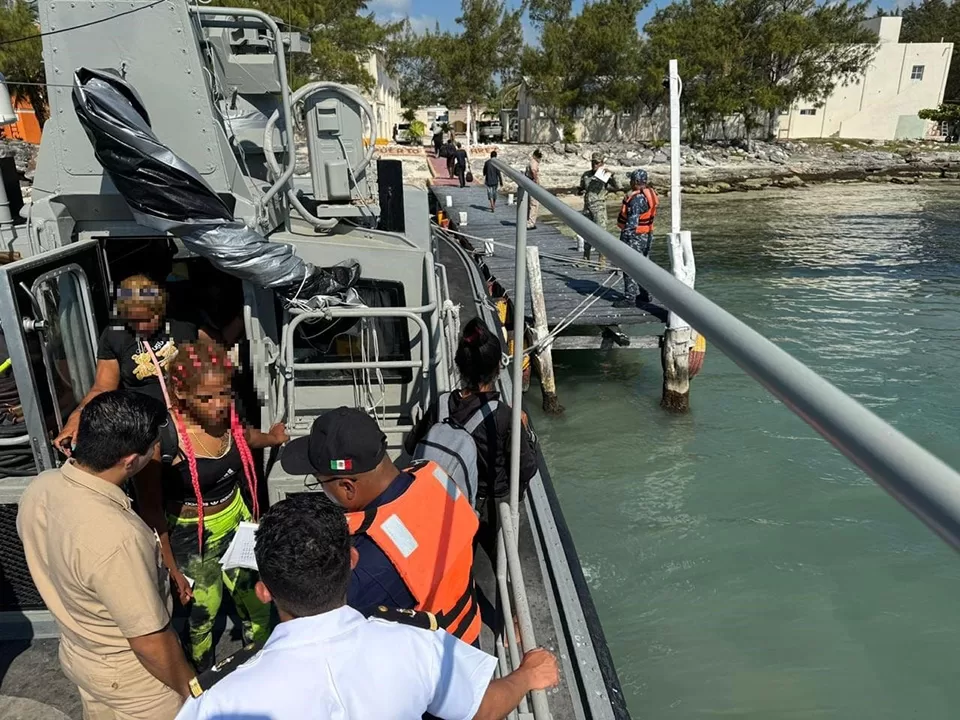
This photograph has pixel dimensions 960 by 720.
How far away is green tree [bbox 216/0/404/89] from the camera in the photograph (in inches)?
1106

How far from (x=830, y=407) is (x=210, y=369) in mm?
2559

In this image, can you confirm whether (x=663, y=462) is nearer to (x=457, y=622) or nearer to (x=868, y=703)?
(x=868, y=703)

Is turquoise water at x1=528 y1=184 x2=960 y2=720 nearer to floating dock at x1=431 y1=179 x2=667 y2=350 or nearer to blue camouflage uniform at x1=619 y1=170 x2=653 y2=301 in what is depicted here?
floating dock at x1=431 y1=179 x2=667 y2=350

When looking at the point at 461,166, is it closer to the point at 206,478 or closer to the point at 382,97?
the point at 206,478

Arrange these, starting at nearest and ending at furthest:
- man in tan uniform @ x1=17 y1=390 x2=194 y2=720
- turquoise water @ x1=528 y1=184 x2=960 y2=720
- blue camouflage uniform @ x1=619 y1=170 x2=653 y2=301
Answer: man in tan uniform @ x1=17 y1=390 x2=194 y2=720 < turquoise water @ x1=528 y1=184 x2=960 y2=720 < blue camouflage uniform @ x1=619 y1=170 x2=653 y2=301

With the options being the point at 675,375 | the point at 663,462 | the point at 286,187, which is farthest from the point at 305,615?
the point at 675,375

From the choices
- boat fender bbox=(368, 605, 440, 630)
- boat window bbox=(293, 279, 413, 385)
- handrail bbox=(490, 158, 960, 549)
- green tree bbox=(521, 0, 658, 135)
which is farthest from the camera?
green tree bbox=(521, 0, 658, 135)

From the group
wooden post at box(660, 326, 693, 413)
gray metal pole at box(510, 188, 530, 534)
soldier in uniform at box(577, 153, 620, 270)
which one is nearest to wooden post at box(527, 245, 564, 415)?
wooden post at box(660, 326, 693, 413)

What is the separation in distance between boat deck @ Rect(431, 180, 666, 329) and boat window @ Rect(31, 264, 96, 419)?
3998mm

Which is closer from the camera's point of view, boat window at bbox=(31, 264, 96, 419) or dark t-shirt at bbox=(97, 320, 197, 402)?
boat window at bbox=(31, 264, 96, 419)

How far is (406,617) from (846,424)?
129 centimetres

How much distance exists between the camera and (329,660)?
142 centimetres

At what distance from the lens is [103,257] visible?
363 centimetres

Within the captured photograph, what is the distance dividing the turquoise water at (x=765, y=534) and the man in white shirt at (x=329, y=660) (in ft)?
13.6
